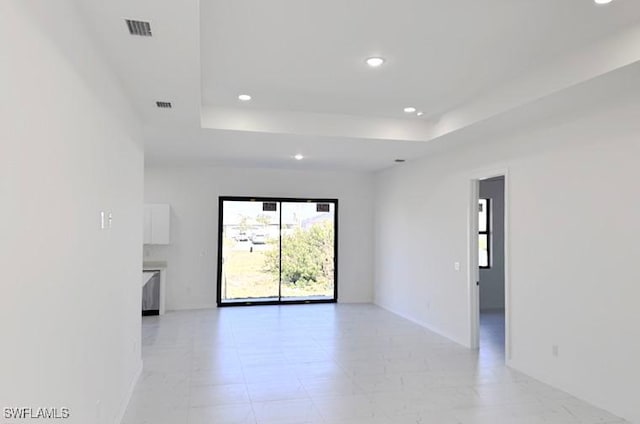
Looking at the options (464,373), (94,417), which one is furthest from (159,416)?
(464,373)

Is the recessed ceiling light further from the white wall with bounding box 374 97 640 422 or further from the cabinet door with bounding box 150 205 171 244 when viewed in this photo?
the cabinet door with bounding box 150 205 171 244

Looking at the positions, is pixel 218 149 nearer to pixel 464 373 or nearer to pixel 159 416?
pixel 159 416

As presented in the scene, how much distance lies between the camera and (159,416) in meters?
3.58

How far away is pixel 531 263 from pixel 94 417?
4221 mm

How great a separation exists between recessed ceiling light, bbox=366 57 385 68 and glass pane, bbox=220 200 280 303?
17.7 ft

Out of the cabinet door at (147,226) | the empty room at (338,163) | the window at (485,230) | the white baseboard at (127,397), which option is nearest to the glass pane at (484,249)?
the window at (485,230)

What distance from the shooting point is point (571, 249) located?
13.8 feet

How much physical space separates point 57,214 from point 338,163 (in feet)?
20.2

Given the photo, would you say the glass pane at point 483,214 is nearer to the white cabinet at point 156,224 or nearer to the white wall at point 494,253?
the white wall at point 494,253

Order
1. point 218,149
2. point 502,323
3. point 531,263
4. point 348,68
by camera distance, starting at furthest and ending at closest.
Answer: point 502,323
point 218,149
point 531,263
point 348,68

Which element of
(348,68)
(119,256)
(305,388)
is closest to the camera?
(119,256)

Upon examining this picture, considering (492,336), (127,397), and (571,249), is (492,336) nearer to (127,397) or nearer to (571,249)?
(571,249)

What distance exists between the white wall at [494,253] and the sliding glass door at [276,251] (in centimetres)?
290

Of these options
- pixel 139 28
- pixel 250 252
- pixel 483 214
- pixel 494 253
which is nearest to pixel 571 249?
pixel 139 28
